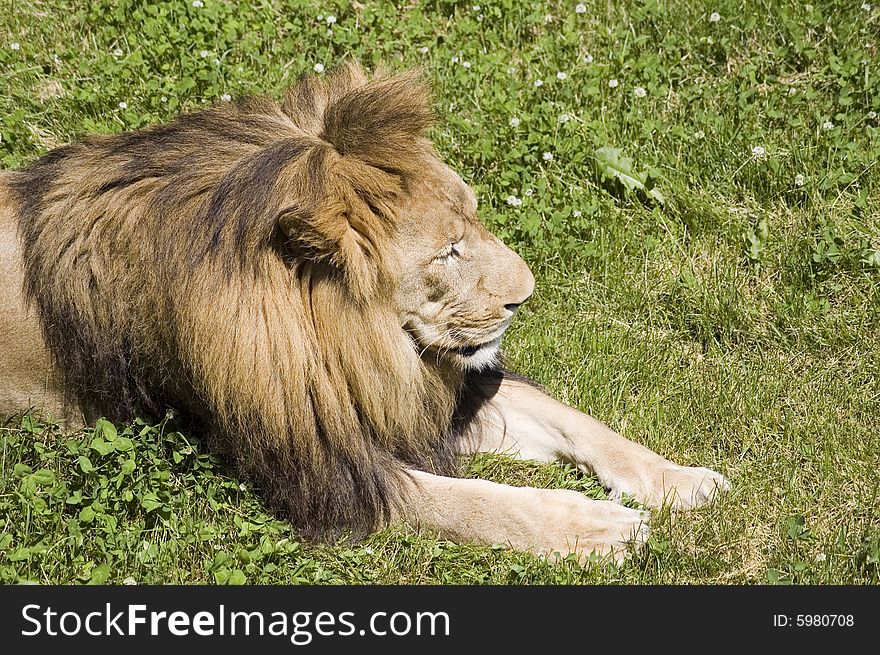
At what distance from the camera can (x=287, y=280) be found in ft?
11.3

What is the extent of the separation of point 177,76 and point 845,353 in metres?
3.54

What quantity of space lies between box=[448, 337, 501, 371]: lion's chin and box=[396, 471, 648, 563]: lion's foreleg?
408 mm

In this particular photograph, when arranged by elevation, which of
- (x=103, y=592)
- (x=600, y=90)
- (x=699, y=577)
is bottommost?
(x=103, y=592)

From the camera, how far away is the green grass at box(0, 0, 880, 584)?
12.6ft

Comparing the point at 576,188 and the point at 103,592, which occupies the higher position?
the point at 576,188

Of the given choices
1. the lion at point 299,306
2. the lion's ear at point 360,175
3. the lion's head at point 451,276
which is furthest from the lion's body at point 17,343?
the lion's head at point 451,276

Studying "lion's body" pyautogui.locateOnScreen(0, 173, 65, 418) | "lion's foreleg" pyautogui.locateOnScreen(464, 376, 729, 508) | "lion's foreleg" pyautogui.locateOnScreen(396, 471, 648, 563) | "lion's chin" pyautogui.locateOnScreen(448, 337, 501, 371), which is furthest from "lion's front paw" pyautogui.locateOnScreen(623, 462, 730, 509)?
"lion's body" pyautogui.locateOnScreen(0, 173, 65, 418)

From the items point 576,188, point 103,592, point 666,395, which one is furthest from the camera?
point 576,188

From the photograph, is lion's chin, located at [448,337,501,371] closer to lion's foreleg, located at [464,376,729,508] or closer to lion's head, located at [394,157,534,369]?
lion's head, located at [394,157,534,369]

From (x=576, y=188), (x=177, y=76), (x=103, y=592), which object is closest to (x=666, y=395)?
(x=576, y=188)

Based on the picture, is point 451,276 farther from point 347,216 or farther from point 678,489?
point 678,489

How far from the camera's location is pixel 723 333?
195 inches

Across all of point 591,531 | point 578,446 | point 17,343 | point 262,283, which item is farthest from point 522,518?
point 17,343

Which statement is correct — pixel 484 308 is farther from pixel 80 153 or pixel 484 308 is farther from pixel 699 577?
pixel 80 153
